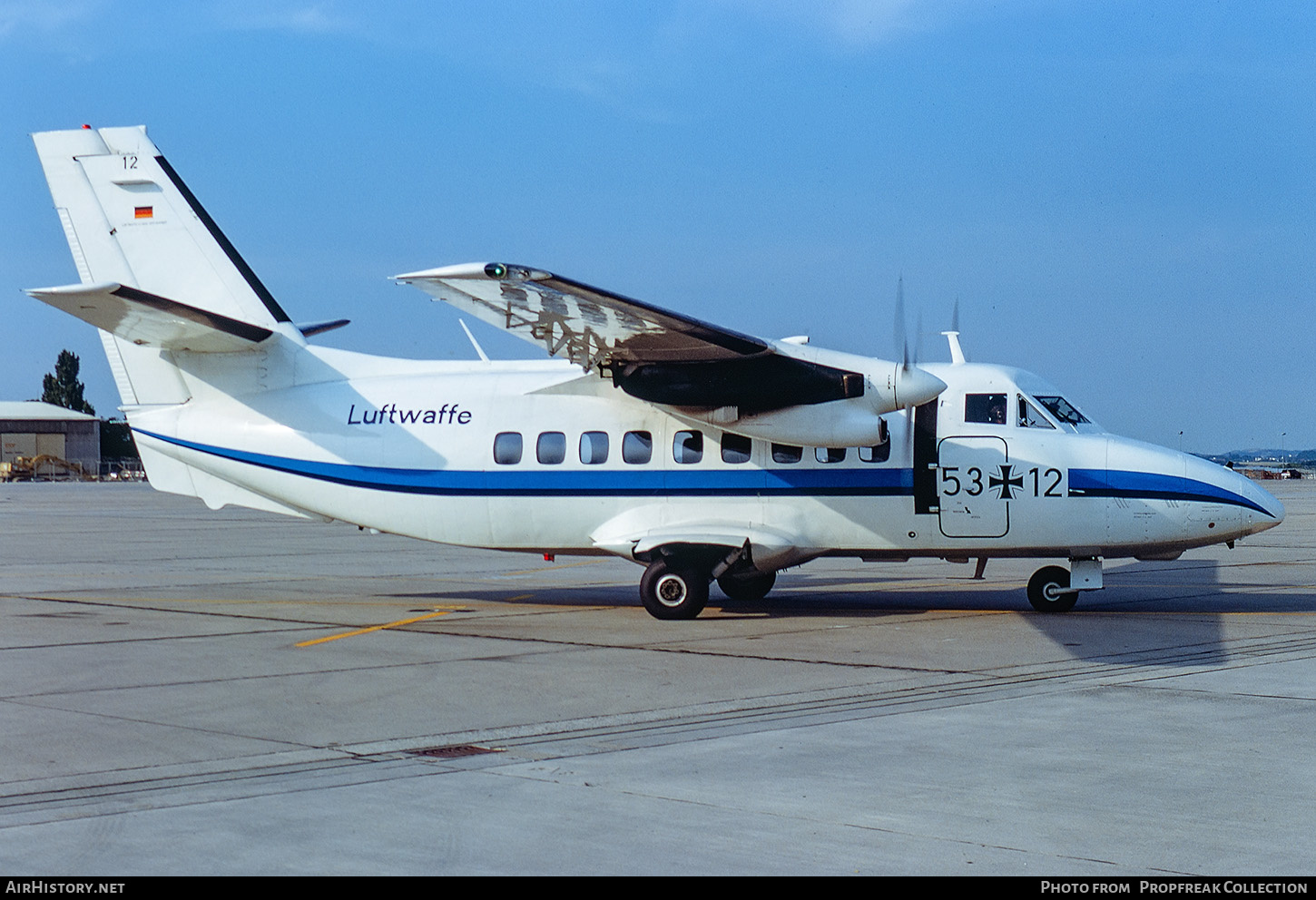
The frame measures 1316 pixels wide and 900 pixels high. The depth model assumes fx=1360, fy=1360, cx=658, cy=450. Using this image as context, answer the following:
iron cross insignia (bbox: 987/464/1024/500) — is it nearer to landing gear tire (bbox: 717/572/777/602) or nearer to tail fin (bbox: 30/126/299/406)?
landing gear tire (bbox: 717/572/777/602)

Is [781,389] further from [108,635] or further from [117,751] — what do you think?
[117,751]

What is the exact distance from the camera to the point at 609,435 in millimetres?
17625

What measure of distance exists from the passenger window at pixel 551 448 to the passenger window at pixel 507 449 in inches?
10.8

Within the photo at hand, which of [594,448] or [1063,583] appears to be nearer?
[1063,583]

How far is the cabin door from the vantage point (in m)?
16.4

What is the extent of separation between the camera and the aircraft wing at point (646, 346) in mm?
14078

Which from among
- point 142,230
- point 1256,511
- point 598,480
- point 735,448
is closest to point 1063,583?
point 1256,511

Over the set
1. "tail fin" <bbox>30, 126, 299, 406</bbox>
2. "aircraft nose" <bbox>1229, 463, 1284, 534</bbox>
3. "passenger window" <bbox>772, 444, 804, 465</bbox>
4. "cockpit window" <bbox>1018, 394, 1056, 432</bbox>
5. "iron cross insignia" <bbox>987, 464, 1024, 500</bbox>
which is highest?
"tail fin" <bbox>30, 126, 299, 406</bbox>

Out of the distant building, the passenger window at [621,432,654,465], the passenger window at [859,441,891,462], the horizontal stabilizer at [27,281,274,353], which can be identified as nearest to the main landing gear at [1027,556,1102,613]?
the passenger window at [859,441,891,462]

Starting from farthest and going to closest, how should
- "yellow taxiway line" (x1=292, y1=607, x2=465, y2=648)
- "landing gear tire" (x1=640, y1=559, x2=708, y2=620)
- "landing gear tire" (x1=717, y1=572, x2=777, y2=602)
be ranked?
"landing gear tire" (x1=717, y1=572, x2=777, y2=602) < "landing gear tire" (x1=640, y1=559, x2=708, y2=620) < "yellow taxiway line" (x1=292, y1=607, x2=465, y2=648)

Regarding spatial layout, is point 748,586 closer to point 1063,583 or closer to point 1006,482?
point 1006,482

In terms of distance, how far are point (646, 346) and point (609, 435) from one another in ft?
6.84

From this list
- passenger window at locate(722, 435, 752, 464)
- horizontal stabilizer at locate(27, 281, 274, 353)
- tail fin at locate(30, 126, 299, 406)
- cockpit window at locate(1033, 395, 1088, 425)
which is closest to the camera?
horizontal stabilizer at locate(27, 281, 274, 353)

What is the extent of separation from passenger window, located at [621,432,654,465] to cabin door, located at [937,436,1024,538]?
3.62 m
